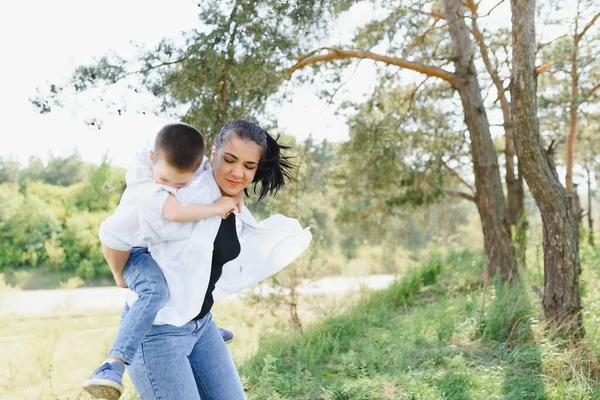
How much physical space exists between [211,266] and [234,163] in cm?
41

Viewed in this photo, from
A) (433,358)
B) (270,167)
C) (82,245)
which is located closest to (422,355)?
(433,358)

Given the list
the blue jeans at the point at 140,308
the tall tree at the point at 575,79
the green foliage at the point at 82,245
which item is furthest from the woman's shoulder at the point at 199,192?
the green foliage at the point at 82,245

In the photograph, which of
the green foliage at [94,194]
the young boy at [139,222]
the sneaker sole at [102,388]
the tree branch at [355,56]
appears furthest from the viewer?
the green foliage at [94,194]

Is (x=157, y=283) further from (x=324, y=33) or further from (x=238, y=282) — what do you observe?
(x=324, y=33)

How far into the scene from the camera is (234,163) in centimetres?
219

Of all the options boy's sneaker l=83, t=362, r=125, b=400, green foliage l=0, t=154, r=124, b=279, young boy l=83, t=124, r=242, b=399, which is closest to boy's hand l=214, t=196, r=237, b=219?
young boy l=83, t=124, r=242, b=399

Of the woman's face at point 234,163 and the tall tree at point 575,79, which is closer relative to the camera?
the woman's face at point 234,163

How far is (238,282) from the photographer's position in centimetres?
230

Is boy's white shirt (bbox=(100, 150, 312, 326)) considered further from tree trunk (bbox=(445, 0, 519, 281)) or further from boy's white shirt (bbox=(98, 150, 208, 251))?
tree trunk (bbox=(445, 0, 519, 281))

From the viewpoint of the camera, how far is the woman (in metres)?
1.89

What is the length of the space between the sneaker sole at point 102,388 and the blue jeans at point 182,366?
100mm

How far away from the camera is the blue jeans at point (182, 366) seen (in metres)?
1.85

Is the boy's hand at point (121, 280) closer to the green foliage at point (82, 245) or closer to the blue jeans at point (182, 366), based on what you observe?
the blue jeans at point (182, 366)

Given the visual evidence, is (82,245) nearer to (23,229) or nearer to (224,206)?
(23,229)
